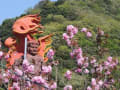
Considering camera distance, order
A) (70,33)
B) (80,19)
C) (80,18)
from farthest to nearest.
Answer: (80,18), (80,19), (70,33)

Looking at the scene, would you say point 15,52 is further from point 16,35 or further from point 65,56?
point 65,56

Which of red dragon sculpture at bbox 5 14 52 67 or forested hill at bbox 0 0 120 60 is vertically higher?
red dragon sculpture at bbox 5 14 52 67

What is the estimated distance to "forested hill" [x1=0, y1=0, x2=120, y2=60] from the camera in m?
27.0

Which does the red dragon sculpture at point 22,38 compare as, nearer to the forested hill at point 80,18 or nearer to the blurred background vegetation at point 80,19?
the blurred background vegetation at point 80,19

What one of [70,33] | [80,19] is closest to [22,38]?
[70,33]

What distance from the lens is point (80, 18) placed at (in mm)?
33375

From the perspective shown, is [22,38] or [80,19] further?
[80,19]

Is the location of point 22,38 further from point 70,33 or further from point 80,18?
point 80,18

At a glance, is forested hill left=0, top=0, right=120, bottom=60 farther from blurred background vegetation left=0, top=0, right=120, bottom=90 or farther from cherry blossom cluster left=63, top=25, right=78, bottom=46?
cherry blossom cluster left=63, top=25, right=78, bottom=46

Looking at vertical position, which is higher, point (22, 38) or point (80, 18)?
point (22, 38)

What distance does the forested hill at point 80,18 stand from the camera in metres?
27.0

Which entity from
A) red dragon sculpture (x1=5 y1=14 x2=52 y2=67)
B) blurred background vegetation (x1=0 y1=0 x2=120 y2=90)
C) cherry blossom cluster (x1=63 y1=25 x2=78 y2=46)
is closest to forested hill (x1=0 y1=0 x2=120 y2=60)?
blurred background vegetation (x1=0 y1=0 x2=120 y2=90)

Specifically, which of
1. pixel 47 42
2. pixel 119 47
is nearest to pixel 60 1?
pixel 119 47

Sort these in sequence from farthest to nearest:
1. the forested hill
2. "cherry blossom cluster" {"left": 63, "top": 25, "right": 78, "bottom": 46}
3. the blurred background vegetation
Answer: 1. the forested hill
2. the blurred background vegetation
3. "cherry blossom cluster" {"left": 63, "top": 25, "right": 78, "bottom": 46}
